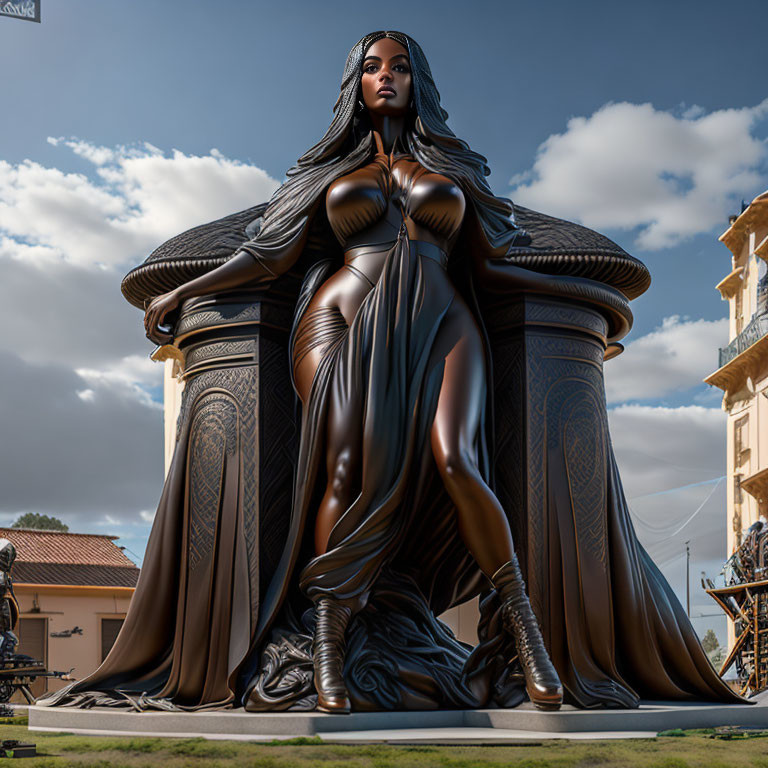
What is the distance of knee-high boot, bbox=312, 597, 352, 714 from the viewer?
5461 mm

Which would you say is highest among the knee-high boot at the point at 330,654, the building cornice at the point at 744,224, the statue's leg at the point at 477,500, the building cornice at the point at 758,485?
the building cornice at the point at 744,224

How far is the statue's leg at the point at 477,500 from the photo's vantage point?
5.57 m

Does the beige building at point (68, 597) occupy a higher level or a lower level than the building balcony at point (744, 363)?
lower

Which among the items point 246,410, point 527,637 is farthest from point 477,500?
point 246,410

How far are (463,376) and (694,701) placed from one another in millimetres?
2380

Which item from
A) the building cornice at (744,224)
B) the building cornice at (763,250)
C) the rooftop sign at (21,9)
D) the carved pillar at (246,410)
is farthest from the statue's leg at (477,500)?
the building cornice at (744,224)

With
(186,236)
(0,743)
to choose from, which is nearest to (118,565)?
(186,236)

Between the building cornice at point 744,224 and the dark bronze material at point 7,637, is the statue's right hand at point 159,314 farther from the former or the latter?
the building cornice at point 744,224

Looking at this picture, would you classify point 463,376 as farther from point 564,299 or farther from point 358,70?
point 358,70

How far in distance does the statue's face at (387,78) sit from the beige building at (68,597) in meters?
18.6

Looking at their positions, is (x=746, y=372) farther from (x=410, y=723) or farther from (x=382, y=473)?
(x=410, y=723)

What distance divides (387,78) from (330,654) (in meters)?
3.46

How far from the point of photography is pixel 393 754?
4.23 metres

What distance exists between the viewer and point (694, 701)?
21.3 ft
